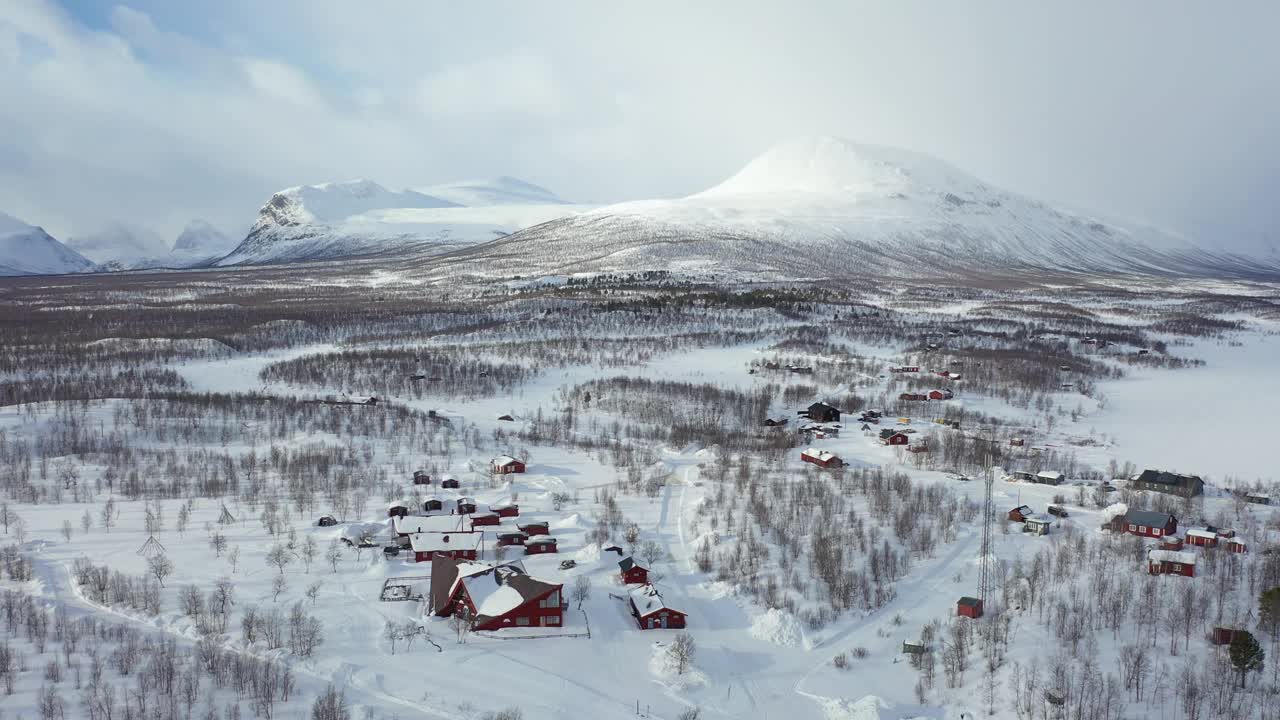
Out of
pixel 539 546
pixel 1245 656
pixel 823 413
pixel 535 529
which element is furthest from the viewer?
pixel 823 413

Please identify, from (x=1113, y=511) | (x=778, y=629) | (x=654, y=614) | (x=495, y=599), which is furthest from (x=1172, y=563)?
(x=495, y=599)

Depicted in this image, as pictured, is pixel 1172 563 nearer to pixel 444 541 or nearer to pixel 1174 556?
pixel 1174 556

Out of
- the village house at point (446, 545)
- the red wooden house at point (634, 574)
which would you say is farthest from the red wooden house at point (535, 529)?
the red wooden house at point (634, 574)

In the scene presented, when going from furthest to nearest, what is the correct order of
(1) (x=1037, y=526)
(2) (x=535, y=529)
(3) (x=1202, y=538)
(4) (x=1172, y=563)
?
1. (2) (x=535, y=529)
2. (1) (x=1037, y=526)
3. (3) (x=1202, y=538)
4. (4) (x=1172, y=563)

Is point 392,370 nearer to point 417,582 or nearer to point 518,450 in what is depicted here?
point 518,450

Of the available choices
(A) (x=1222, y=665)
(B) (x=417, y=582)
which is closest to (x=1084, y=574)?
(A) (x=1222, y=665)

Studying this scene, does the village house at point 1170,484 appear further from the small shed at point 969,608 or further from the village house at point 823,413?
the village house at point 823,413
